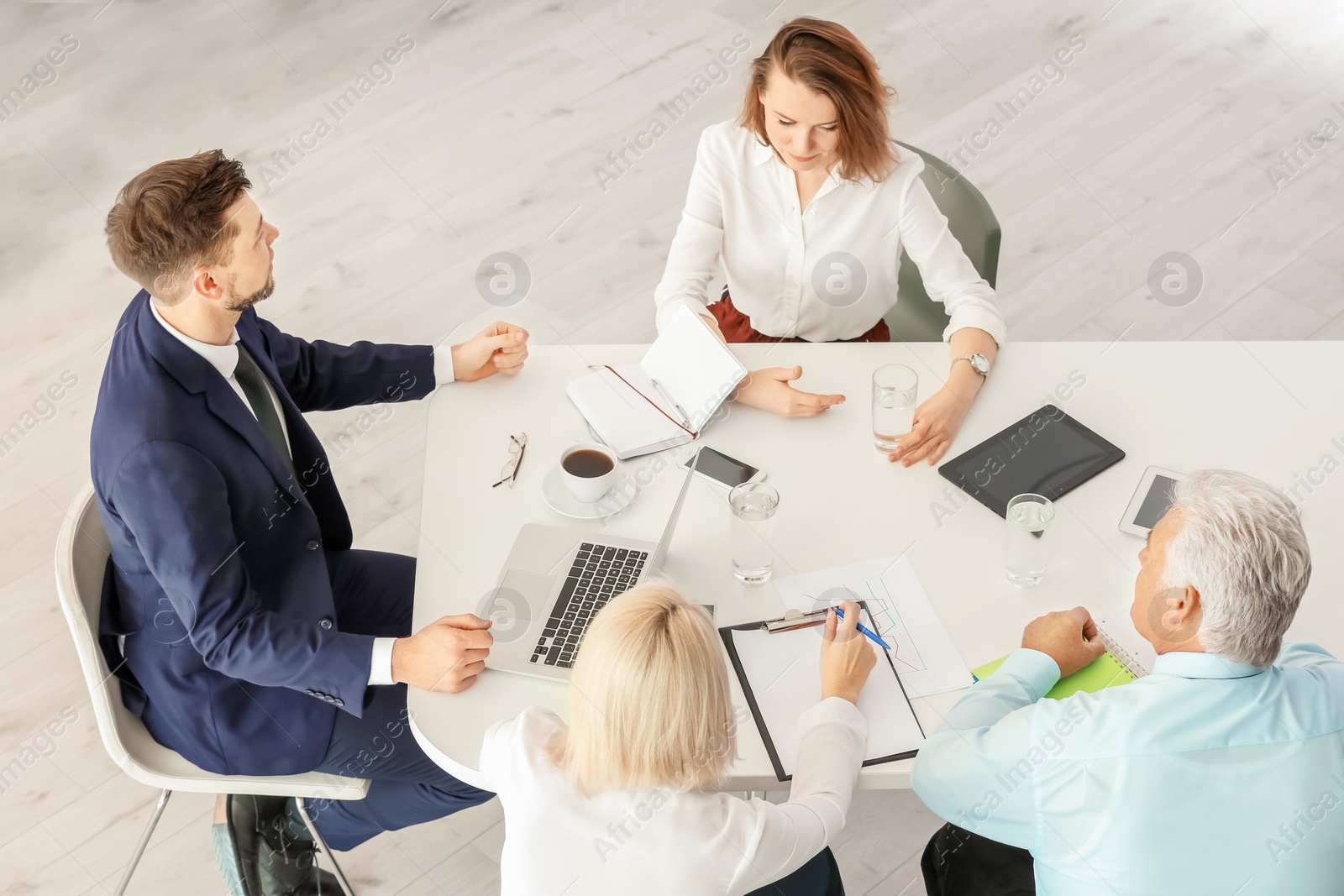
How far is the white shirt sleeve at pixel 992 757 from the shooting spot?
1.51 metres

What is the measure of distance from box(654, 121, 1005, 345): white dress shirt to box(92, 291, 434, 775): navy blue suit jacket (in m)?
0.96

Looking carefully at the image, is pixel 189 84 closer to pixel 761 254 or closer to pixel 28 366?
pixel 28 366

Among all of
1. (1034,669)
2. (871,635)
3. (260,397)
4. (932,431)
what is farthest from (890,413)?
(260,397)

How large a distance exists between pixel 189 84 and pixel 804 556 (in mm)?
3860

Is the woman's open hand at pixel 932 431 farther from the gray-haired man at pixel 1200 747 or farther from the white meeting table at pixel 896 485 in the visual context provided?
the gray-haired man at pixel 1200 747

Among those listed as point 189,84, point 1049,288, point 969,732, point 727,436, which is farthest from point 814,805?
point 189,84

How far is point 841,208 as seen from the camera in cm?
255

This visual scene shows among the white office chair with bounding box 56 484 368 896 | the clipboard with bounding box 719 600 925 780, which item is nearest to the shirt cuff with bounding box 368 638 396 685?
the white office chair with bounding box 56 484 368 896

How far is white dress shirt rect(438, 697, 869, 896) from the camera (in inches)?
56.7

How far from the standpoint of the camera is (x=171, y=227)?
1.83 metres

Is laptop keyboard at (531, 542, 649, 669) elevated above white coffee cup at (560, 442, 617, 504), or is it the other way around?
white coffee cup at (560, 442, 617, 504)

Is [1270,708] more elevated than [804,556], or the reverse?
[1270,708]

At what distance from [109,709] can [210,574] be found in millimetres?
300

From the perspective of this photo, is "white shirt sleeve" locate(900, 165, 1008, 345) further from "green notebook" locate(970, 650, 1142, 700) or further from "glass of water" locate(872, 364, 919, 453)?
"green notebook" locate(970, 650, 1142, 700)
